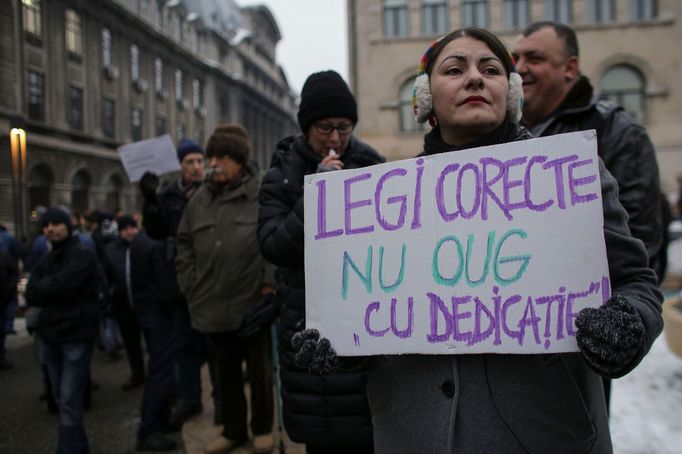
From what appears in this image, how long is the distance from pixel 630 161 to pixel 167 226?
11.2 feet

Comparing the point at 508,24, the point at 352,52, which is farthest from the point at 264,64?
the point at 508,24

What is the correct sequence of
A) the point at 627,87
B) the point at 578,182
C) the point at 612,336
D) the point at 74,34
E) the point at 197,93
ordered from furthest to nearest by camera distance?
the point at 197,93 → the point at 627,87 → the point at 74,34 → the point at 578,182 → the point at 612,336

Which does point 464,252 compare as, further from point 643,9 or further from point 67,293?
point 643,9

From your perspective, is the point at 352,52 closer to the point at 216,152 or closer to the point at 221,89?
the point at 216,152

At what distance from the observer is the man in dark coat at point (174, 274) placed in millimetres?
4258

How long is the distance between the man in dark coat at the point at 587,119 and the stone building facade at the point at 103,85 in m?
2.94

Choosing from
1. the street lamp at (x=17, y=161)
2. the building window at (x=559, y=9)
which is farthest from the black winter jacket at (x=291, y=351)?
the building window at (x=559, y=9)

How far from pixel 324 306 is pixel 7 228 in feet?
27.7

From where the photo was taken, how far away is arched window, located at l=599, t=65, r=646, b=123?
19.8m

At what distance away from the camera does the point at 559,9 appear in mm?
20453

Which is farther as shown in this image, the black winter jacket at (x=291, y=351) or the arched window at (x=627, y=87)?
the arched window at (x=627, y=87)

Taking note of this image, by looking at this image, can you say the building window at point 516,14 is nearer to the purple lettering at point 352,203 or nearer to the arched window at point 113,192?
the arched window at point 113,192

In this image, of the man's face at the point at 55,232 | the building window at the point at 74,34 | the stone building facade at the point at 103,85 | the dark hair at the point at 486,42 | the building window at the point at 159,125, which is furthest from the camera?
the building window at the point at 159,125

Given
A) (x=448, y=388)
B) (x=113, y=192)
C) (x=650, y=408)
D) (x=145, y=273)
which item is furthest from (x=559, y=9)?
(x=448, y=388)
